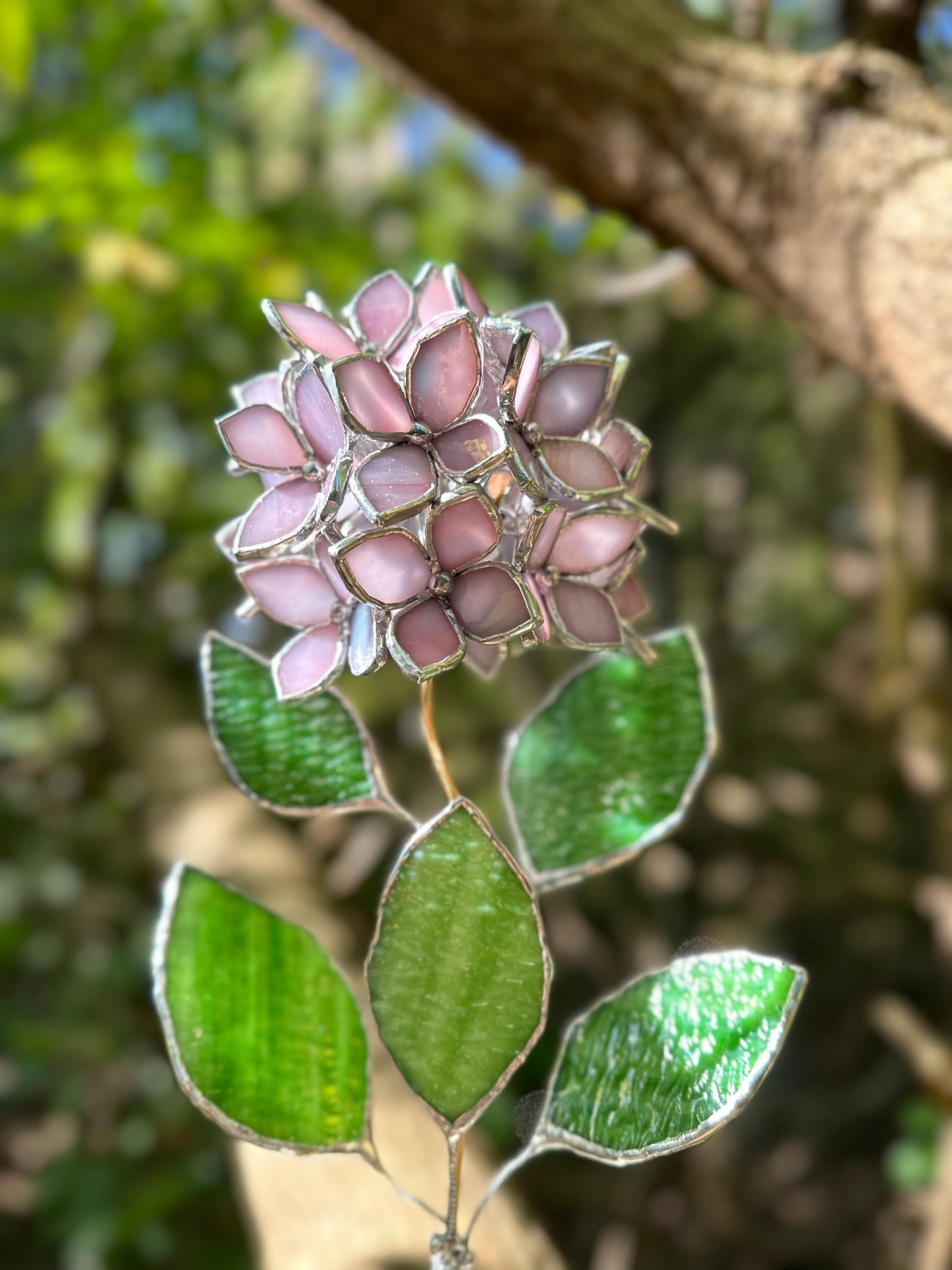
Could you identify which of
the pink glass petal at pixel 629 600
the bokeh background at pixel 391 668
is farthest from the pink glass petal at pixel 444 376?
the bokeh background at pixel 391 668

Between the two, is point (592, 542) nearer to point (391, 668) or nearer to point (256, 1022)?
point (256, 1022)

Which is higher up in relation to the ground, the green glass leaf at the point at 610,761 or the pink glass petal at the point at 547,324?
the pink glass petal at the point at 547,324

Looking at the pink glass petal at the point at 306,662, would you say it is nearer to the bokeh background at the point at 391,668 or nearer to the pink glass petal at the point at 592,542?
the pink glass petal at the point at 592,542

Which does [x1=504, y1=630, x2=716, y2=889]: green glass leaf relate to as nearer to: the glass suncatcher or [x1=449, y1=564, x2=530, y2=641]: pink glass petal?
the glass suncatcher

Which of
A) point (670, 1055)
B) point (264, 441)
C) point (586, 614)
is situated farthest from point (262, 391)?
point (670, 1055)

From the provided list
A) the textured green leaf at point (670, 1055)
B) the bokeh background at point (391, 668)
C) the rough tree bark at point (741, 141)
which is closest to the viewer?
the textured green leaf at point (670, 1055)

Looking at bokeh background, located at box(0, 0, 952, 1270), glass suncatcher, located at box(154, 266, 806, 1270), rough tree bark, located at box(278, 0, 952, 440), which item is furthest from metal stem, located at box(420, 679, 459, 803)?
bokeh background, located at box(0, 0, 952, 1270)

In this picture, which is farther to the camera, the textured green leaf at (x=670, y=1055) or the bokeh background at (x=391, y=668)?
the bokeh background at (x=391, y=668)

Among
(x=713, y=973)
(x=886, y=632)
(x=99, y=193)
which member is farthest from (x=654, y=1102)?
(x=99, y=193)

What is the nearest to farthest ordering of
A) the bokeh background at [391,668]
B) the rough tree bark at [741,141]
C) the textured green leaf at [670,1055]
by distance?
the textured green leaf at [670,1055]
the rough tree bark at [741,141]
the bokeh background at [391,668]
